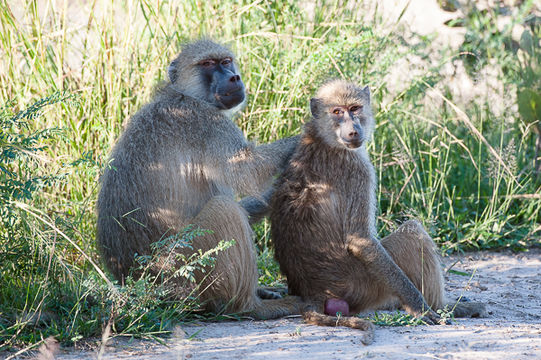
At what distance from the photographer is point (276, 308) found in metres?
4.51

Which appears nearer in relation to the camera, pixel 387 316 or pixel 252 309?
pixel 387 316

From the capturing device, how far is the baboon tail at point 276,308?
447cm

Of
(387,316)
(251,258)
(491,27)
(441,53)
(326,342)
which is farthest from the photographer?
(491,27)

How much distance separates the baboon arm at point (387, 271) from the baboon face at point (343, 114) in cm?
59

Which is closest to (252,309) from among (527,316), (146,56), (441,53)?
(527,316)

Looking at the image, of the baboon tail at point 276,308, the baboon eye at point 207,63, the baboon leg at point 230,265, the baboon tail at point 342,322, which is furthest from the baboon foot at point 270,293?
the baboon eye at point 207,63

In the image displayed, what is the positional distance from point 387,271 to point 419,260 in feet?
0.90

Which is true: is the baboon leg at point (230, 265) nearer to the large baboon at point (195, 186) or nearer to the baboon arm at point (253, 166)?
the large baboon at point (195, 186)

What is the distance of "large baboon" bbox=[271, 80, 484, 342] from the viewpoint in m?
4.44

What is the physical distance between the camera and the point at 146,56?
592cm

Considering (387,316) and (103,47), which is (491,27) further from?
(387,316)

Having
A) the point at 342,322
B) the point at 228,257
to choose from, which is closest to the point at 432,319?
the point at 342,322

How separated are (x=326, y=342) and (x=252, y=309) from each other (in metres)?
0.79

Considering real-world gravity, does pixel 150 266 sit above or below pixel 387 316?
above
